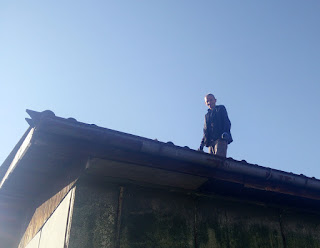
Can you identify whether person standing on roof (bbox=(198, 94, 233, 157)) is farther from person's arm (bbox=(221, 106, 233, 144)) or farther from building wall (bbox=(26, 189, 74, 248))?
building wall (bbox=(26, 189, 74, 248))

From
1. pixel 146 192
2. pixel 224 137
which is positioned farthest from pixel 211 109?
pixel 146 192

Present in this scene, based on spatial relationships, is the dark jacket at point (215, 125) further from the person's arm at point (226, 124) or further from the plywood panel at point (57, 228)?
the plywood panel at point (57, 228)

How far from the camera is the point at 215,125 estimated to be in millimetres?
6504

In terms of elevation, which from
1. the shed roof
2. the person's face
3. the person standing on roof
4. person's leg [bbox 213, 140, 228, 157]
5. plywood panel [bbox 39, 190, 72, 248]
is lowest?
plywood panel [bbox 39, 190, 72, 248]

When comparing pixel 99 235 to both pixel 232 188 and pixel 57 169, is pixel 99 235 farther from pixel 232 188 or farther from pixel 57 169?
pixel 232 188

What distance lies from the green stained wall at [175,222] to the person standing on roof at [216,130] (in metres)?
2.27

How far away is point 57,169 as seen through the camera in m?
3.61

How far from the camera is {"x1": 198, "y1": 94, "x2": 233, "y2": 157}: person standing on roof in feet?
20.3

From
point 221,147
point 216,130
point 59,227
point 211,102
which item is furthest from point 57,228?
point 211,102

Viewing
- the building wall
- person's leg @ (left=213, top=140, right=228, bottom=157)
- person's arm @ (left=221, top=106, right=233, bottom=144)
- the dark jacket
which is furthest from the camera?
the dark jacket

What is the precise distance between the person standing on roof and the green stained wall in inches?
89.4

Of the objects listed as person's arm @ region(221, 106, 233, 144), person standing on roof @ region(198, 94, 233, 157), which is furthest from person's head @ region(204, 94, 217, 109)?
person's arm @ region(221, 106, 233, 144)

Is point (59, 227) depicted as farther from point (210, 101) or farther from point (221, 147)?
point (210, 101)

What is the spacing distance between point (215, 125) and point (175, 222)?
3357 millimetres
